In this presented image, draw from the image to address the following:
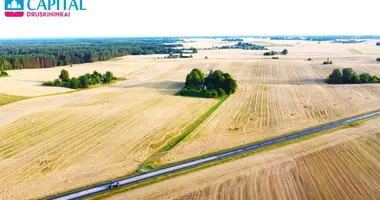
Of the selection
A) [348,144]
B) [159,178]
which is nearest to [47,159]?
[159,178]

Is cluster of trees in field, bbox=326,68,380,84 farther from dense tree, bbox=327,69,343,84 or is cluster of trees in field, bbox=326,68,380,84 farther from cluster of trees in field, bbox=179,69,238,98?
cluster of trees in field, bbox=179,69,238,98

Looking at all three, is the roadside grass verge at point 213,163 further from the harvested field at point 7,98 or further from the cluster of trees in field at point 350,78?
the harvested field at point 7,98

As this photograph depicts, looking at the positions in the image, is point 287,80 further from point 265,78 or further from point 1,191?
point 1,191

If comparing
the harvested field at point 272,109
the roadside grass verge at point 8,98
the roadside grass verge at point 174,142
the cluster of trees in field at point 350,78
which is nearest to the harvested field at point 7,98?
the roadside grass verge at point 8,98

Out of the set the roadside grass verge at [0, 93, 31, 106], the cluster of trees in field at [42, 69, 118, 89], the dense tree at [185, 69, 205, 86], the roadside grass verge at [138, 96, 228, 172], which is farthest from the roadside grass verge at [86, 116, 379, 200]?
the cluster of trees in field at [42, 69, 118, 89]

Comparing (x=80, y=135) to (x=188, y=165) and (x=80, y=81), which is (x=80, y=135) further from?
(x=80, y=81)

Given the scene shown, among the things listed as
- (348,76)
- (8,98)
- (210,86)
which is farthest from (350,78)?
(8,98)
